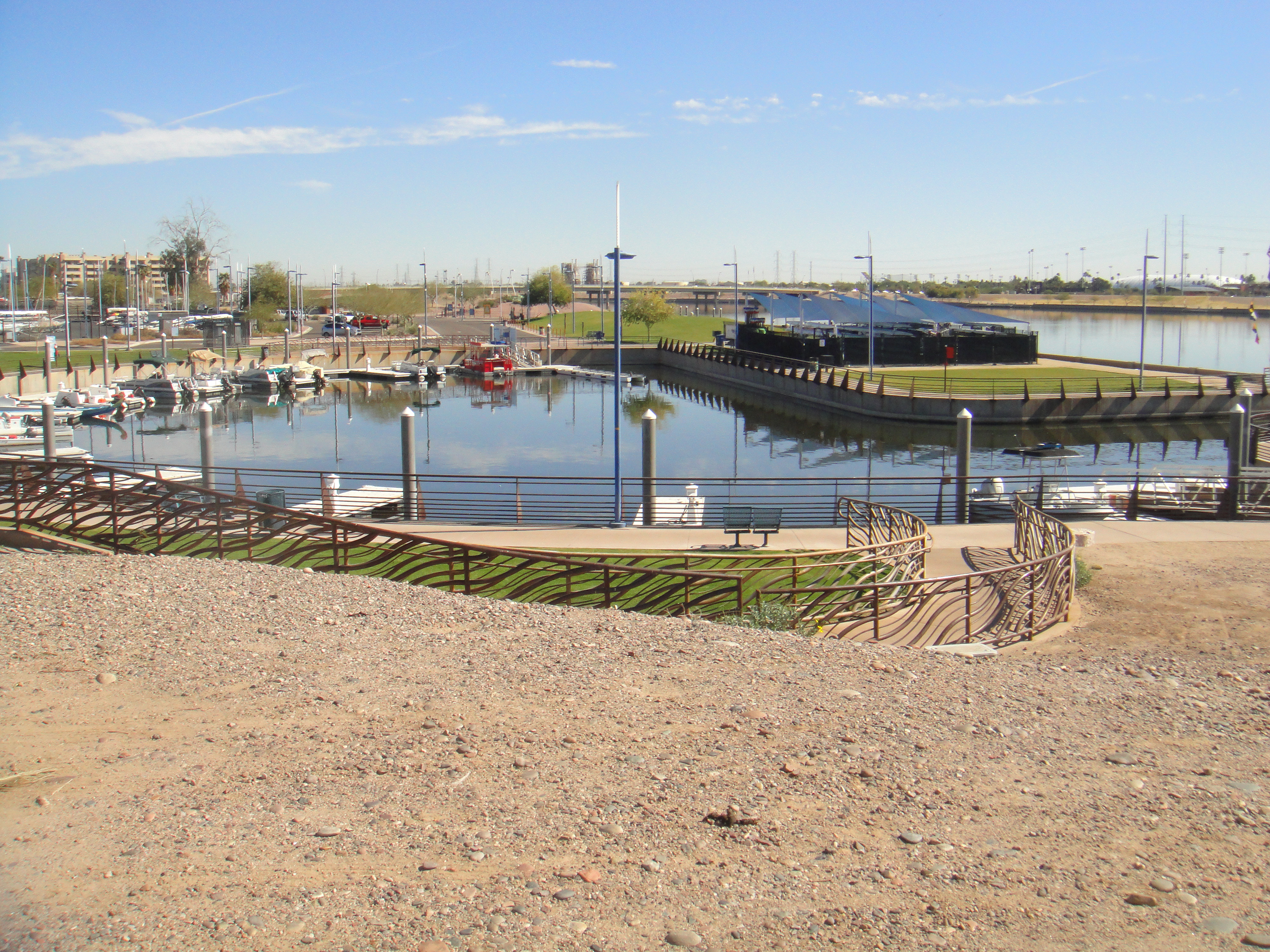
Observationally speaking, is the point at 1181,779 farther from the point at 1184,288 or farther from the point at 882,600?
the point at 1184,288

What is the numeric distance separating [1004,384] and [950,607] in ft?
179

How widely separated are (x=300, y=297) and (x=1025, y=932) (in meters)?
112

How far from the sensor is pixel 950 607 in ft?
43.6

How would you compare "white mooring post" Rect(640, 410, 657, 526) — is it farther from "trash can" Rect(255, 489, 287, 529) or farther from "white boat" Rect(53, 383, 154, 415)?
"white boat" Rect(53, 383, 154, 415)

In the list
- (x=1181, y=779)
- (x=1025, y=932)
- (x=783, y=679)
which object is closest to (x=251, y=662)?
(x=783, y=679)

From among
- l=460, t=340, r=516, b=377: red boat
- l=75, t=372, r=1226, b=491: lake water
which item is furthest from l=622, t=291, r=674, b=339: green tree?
l=75, t=372, r=1226, b=491: lake water

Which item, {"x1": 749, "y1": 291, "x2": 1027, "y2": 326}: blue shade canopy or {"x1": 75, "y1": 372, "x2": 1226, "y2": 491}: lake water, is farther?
{"x1": 749, "y1": 291, "x2": 1027, "y2": 326}: blue shade canopy

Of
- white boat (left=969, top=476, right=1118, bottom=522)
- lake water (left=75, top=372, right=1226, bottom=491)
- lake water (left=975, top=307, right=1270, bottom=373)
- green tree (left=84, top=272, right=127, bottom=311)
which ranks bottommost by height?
lake water (left=75, top=372, right=1226, bottom=491)

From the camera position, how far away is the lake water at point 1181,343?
10425 centimetres

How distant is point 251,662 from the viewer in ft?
30.0

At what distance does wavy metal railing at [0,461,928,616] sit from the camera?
42.4 ft

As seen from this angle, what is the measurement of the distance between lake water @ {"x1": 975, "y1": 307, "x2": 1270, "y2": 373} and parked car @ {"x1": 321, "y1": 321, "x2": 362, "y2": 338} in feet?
215

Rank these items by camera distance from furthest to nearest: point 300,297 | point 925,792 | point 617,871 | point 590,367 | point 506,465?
point 300,297, point 590,367, point 506,465, point 925,792, point 617,871

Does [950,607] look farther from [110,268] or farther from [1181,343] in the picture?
[110,268]
